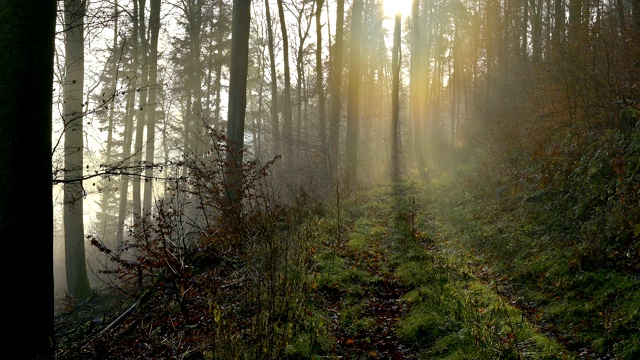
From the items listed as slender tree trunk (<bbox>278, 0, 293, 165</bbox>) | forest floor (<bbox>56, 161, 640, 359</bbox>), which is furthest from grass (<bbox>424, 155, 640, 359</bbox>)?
slender tree trunk (<bbox>278, 0, 293, 165</bbox>)

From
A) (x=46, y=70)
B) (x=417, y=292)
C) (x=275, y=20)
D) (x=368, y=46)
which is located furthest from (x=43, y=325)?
(x=368, y=46)

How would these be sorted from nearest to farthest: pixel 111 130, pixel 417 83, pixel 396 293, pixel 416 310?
pixel 416 310 < pixel 396 293 < pixel 417 83 < pixel 111 130

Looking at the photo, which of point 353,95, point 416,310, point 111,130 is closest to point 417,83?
point 353,95

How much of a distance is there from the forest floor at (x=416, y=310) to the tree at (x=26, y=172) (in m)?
0.81

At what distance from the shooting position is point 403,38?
3103 centimetres

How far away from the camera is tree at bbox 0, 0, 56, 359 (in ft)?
11.9

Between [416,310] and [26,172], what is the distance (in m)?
4.29

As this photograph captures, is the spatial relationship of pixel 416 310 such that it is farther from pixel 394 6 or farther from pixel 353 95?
pixel 394 6

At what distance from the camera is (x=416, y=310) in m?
5.07

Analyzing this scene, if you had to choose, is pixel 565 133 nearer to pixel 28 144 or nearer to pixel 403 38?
pixel 28 144

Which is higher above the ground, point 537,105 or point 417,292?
point 537,105

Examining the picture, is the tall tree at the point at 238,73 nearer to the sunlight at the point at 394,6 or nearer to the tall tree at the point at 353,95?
the tall tree at the point at 353,95

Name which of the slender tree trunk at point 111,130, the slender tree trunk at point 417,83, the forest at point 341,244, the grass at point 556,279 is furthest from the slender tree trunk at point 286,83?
the grass at point 556,279

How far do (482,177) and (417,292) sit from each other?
828 centimetres
